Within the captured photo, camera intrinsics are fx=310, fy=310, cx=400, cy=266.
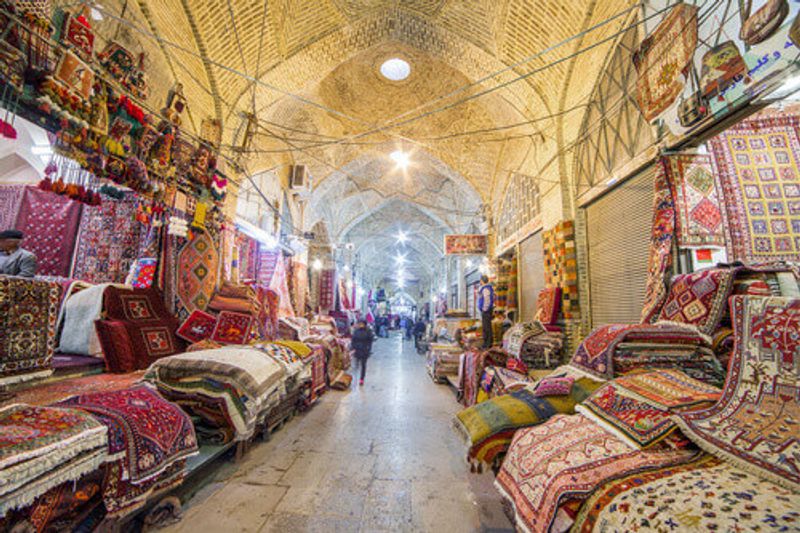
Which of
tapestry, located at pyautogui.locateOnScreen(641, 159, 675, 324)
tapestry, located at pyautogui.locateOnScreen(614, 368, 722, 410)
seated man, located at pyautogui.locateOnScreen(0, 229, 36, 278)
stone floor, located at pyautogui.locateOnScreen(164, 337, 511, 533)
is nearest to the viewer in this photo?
tapestry, located at pyautogui.locateOnScreen(614, 368, 722, 410)

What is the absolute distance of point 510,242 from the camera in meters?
8.28

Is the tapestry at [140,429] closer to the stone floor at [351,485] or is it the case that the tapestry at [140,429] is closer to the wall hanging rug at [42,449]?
the wall hanging rug at [42,449]

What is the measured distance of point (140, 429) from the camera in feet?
5.64

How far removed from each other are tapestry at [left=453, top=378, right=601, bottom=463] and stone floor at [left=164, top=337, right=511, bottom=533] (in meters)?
0.53

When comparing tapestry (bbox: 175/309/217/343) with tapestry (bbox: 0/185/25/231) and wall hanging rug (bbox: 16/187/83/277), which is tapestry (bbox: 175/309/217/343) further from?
tapestry (bbox: 0/185/25/231)

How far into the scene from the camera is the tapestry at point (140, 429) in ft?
5.24

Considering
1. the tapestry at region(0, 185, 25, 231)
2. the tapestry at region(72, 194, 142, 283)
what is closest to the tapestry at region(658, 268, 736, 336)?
the tapestry at region(72, 194, 142, 283)

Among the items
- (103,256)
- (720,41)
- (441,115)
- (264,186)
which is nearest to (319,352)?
(103,256)

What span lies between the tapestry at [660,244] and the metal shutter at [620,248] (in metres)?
0.37

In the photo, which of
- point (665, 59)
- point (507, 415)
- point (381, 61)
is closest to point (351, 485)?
point (507, 415)

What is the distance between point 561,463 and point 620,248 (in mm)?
3781

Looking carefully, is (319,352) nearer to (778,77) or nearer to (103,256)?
(103,256)

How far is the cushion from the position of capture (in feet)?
7.48

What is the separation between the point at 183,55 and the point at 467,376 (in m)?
6.57
